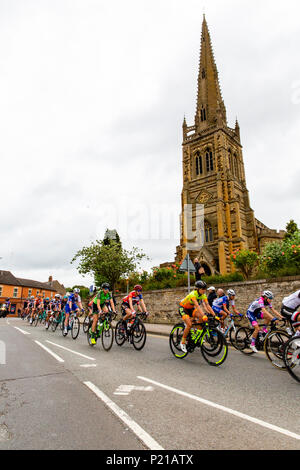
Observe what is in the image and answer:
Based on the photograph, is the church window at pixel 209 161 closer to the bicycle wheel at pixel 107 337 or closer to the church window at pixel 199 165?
the church window at pixel 199 165

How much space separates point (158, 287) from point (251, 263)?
307 inches

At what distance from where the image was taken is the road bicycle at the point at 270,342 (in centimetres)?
642

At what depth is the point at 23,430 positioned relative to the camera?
302 centimetres

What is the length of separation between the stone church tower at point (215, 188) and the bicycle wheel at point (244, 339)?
2415cm

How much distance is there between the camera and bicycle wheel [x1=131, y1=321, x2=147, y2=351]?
28.7ft

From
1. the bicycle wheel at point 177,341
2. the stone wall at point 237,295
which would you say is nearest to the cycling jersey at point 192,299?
the bicycle wheel at point 177,341

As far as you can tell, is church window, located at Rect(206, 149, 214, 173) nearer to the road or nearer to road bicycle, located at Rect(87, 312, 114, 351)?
road bicycle, located at Rect(87, 312, 114, 351)

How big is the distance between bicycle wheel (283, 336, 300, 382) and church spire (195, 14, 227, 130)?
139 ft

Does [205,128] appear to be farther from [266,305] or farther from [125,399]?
[125,399]

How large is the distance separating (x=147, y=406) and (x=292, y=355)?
134 inches

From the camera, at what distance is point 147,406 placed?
374cm

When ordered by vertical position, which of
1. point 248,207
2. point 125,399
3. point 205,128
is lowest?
point 125,399
